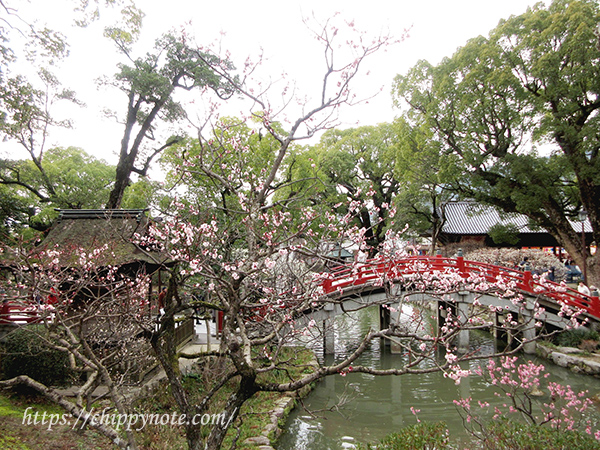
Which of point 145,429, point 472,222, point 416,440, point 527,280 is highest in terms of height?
point 472,222

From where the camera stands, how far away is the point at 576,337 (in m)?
12.2

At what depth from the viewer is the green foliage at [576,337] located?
39.1 ft

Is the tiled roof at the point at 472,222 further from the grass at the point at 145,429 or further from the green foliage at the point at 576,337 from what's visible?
the grass at the point at 145,429

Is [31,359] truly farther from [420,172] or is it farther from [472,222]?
[472,222]

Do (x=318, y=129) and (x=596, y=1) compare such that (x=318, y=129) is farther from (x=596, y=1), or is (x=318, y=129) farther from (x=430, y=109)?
(x=596, y=1)

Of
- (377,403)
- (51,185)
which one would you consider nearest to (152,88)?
(51,185)

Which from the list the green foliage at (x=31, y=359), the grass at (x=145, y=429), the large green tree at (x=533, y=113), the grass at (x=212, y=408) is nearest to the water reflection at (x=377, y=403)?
the grass at (x=212, y=408)

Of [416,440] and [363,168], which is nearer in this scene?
[416,440]

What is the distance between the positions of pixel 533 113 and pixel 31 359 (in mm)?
16589

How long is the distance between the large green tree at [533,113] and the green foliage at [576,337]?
249 centimetres

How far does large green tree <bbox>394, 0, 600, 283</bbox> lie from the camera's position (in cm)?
1227

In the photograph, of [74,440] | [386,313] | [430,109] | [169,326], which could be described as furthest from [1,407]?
[430,109]

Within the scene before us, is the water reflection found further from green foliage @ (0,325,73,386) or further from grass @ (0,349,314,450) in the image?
green foliage @ (0,325,73,386)

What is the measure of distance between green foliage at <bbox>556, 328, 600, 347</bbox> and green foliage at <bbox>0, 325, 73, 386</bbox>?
569 inches
